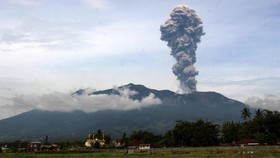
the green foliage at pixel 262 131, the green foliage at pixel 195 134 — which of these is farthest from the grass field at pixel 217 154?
the green foliage at pixel 195 134

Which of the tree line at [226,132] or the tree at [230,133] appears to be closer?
the tree line at [226,132]

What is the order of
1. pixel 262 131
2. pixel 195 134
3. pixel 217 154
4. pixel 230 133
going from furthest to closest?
pixel 230 133 < pixel 195 134 < pixel 262 131 < pixel 217 154

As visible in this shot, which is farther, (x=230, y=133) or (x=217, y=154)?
(x=230, y=133)

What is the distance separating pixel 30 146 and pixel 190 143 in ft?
168

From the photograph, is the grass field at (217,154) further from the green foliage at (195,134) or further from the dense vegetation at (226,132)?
the green foliage at (195,134)

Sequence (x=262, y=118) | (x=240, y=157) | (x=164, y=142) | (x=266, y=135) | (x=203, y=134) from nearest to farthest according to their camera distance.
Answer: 1. (x=240, y=157)
2. (x=266, y=135)
3. (x=262, y=118)
4. (x=203, y=134)
5. (x=164, y=142)

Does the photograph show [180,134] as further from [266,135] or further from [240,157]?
[240,157]

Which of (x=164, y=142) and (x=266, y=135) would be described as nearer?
(x=266, y=135)

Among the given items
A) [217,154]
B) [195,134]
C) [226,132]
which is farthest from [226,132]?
[217,154]

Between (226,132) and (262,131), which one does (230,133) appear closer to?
(226,132)

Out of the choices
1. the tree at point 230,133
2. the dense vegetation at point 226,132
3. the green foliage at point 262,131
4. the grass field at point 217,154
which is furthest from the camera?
the tree at point 230,133

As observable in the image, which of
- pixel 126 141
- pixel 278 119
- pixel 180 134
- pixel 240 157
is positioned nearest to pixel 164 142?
pixel 180 134

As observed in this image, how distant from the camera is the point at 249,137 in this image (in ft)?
341

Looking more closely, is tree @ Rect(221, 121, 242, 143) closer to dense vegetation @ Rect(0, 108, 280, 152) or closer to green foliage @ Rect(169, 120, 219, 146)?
dense vegetation @ Rect(0, 108, 280, 152)
